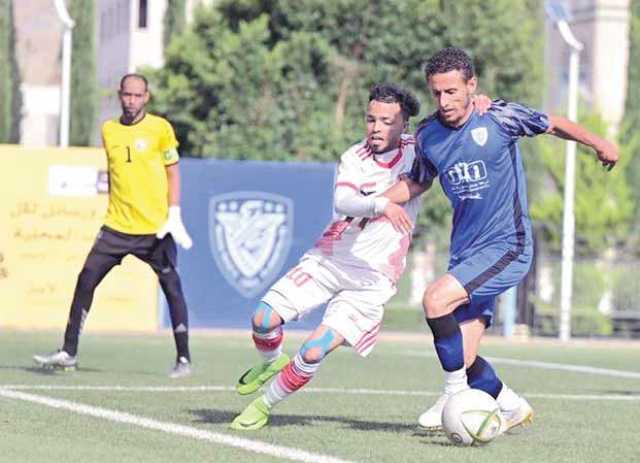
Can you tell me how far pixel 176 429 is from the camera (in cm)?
892

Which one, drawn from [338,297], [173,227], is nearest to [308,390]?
[173,227]

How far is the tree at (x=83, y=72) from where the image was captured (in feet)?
114

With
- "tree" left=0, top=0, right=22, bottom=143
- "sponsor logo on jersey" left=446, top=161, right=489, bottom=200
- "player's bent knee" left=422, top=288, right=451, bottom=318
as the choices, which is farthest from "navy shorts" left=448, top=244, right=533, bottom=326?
"tree" left=0, top=0, right=22, bottom=143

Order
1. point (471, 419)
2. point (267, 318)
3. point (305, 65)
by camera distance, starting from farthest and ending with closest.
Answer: point (305, 65)
point (267, 318)
point (471, 419)

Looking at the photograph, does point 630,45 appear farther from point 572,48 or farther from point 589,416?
point 589,416

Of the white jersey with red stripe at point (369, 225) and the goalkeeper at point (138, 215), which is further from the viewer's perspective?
the goalkeeper at point (138, 215)

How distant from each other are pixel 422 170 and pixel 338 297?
33.4 inches

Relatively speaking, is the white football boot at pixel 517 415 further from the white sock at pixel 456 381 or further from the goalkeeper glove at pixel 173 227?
the goalkeeper glove at pixel 173 227

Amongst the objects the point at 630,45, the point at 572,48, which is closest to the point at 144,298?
the point at 572,48

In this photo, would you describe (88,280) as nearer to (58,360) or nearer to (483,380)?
(58,360)

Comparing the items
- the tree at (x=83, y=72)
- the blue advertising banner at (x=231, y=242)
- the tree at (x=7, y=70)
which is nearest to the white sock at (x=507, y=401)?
the blue advertising banner at (x=231, y=242)

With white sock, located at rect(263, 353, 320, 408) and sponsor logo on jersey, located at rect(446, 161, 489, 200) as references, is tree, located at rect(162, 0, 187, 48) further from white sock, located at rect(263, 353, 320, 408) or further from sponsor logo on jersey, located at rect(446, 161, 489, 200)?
sponsor logo on jersey, located at rect(446, 161, 489, 200)

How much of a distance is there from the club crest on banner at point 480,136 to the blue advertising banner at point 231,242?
1285 centimetres

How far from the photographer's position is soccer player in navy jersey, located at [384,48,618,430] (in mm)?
8898
